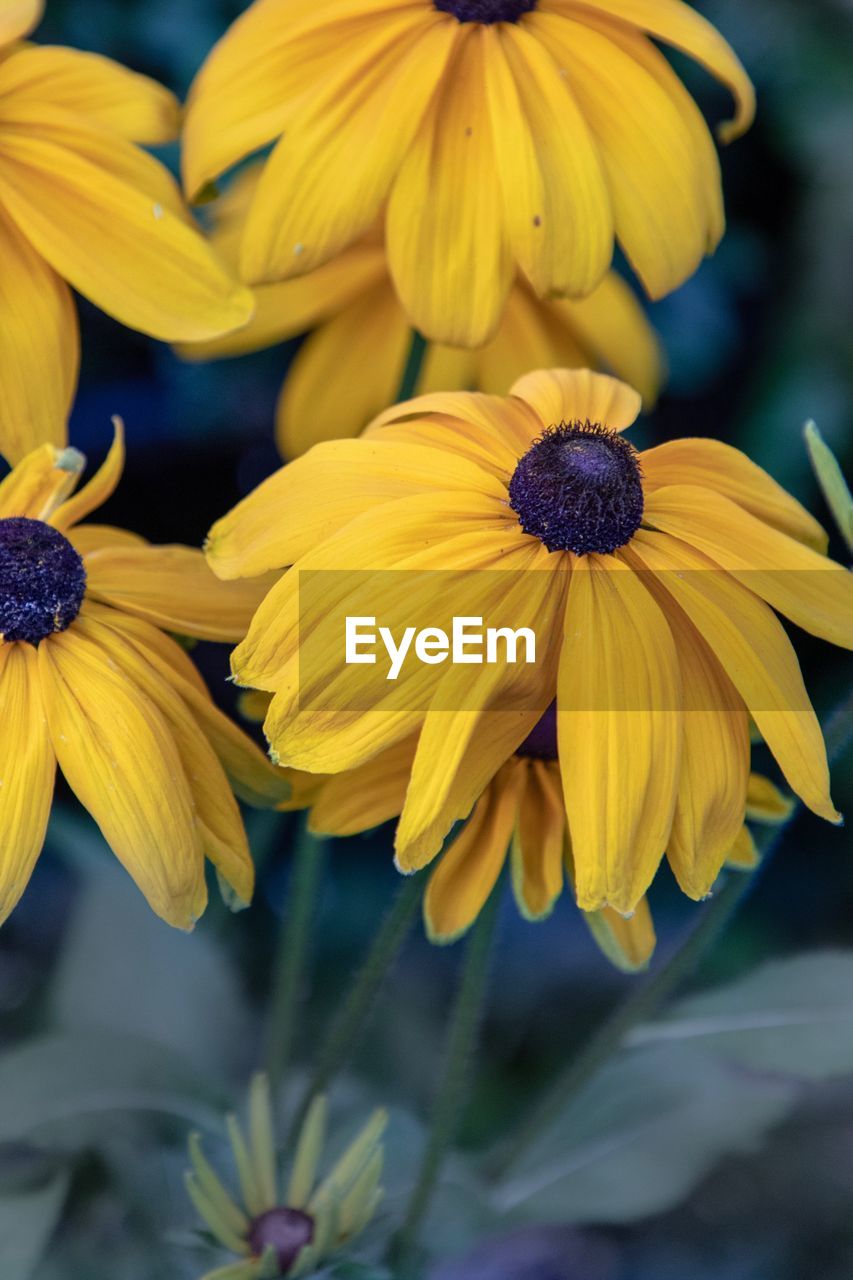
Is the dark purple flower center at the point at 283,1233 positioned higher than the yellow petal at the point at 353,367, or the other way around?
the yellow petal at the point at 353,367

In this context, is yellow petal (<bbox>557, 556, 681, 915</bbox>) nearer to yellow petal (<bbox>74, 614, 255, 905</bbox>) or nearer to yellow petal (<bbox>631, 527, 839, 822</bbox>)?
yellow petal (<bbox>631, 527, 839, 822</bbox>)

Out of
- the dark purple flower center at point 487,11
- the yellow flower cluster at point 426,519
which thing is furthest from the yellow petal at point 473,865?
the dark purple flower center at point 487,11

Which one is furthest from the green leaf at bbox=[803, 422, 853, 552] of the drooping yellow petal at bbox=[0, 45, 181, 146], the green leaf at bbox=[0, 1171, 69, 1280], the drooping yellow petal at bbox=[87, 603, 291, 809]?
the green leaf at bbox=[0, 1171, 69, 1280]

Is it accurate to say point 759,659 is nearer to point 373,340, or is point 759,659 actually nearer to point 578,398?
point 578,398

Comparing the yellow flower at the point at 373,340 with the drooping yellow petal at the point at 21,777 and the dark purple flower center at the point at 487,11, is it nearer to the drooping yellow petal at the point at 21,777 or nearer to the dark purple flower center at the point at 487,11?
the dark purple flower center at the point at 487,11

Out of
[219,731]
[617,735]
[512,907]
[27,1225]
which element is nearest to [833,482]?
[617,735]
